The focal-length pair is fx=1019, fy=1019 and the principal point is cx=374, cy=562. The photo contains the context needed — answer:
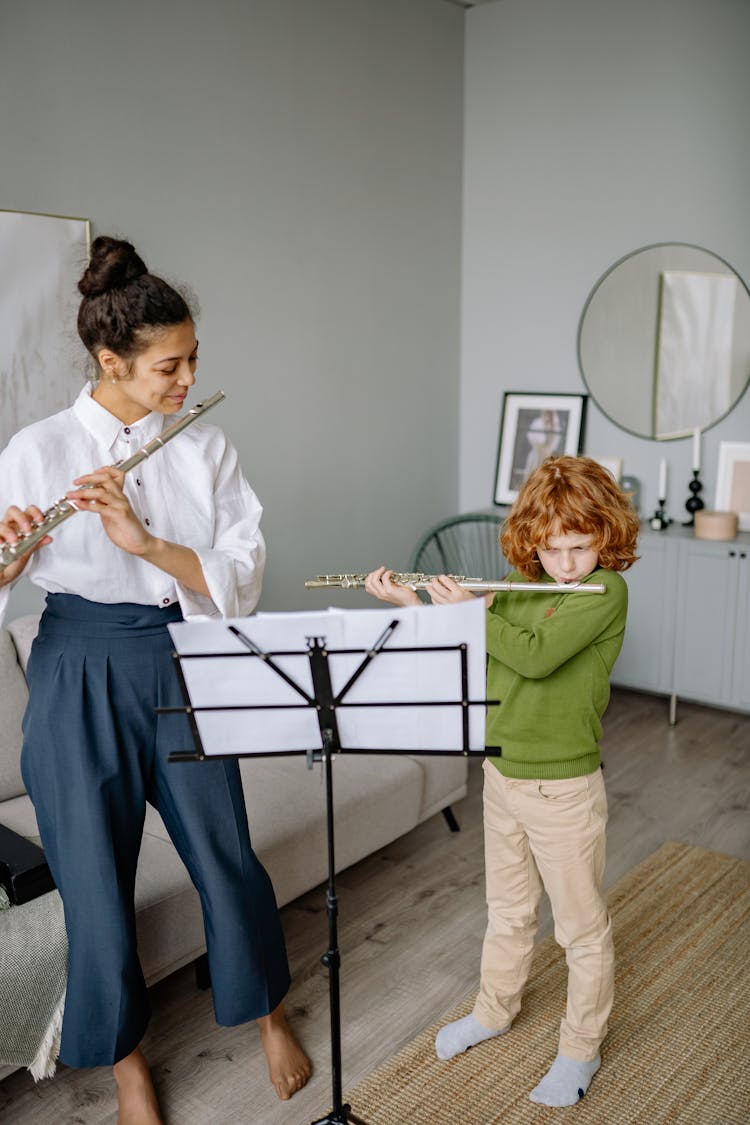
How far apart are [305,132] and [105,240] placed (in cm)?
228

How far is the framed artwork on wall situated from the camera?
9.23ft

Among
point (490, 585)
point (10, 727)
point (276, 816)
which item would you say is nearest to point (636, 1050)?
point (276, 816)

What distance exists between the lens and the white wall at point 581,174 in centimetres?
394

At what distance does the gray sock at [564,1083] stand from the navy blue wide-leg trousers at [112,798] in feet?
2.04

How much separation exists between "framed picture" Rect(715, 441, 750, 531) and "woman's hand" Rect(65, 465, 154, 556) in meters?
2.97

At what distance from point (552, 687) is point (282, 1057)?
91 centimetres

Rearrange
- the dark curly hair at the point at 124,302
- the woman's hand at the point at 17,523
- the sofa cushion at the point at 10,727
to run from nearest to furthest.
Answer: the woman's hand at the point at 17,523, the dark curly hair at the point at 124,302, the sofa cushion at the point at 10,727

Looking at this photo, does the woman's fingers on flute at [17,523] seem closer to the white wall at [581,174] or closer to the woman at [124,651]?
the woman at [124,651]

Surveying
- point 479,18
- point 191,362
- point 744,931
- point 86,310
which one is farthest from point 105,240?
point 479,18

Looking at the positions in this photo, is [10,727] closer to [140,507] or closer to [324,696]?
[140,507]

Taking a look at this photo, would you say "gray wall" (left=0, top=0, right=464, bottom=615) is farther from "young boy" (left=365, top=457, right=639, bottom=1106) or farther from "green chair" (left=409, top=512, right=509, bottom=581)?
"young boy" (left=365, top=457, right=639, bottom=1106)

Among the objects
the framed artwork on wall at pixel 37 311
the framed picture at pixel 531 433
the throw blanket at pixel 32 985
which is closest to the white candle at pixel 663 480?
the framed picture at pixel 531 433

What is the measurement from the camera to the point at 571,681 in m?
1.86

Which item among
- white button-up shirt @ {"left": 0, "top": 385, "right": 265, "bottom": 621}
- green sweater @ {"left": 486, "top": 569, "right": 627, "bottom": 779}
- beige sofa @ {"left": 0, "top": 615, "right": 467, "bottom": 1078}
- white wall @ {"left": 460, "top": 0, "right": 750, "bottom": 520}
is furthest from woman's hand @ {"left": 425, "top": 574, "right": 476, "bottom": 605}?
white wall @ {"left": 460, "top": 0, "right": 750, "bottom": 520}
